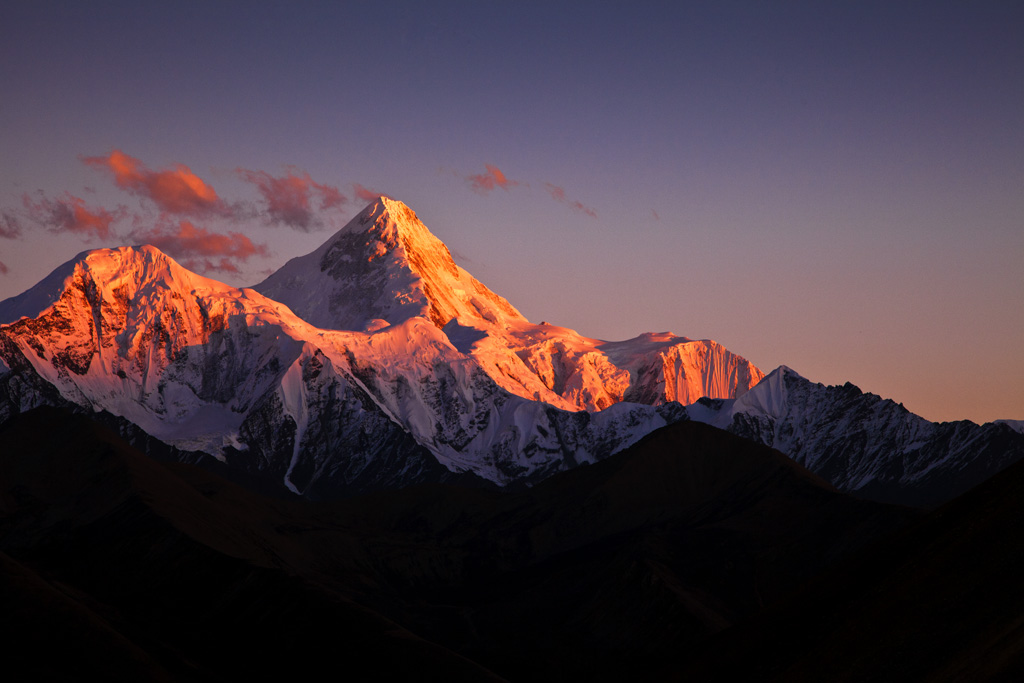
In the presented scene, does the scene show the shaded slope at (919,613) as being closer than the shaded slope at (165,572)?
Yes

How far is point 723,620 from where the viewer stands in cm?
14050

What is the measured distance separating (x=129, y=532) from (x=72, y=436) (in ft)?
120

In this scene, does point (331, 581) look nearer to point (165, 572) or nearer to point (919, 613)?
point (165, 572)

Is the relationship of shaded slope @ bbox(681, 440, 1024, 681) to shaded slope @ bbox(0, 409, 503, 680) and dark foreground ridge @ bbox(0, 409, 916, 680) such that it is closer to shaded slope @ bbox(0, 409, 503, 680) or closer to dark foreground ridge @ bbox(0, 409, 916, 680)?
dark foreground ridge @ bbox(0, 409, 916, 680)

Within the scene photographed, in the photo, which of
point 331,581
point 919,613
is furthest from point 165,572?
point 919,613

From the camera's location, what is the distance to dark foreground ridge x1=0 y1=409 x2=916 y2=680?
10388cm

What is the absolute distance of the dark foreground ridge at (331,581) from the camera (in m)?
104

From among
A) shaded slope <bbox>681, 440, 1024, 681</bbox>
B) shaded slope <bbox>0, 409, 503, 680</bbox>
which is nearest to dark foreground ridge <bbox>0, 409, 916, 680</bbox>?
shaded slope <bbox>0, 409, 503, 680</bbox>

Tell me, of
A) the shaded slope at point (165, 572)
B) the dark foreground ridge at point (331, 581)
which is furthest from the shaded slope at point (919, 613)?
the shaded slope at point (165, 572)

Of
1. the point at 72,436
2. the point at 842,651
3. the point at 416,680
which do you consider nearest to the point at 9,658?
the point at 416,680

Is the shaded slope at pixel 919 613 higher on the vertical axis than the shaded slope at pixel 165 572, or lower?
higher

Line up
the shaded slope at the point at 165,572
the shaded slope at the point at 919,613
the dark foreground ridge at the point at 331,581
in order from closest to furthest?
the shaded slope at the point at 919,613, the dark foreground ridge at the point at 331,581, the shaded slope at the point at 165,572

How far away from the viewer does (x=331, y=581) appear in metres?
182

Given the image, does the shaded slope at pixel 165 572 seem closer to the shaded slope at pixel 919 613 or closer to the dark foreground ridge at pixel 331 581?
the dark foreground ridge at pixel 331 581
